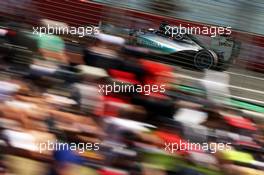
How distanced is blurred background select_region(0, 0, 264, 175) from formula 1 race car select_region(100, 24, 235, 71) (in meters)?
0.02

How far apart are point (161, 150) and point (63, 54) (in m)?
1.35

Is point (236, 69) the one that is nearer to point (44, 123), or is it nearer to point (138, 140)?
point (138, 140)

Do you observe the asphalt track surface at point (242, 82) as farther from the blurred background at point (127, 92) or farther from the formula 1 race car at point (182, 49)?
the formula 1 race car at point (182, 49)

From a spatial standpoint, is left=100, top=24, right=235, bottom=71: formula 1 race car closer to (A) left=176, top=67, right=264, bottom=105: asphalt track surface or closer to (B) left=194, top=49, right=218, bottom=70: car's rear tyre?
(B) left=194, top=49, right=218, bottom=70: car's rear tyre

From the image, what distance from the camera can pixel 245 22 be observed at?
4.10 meters

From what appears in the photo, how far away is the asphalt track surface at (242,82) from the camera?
14.4 ft

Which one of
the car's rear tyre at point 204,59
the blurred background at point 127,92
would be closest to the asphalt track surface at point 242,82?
the blurred background at point 127,92

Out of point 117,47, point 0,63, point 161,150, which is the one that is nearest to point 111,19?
point 117,47

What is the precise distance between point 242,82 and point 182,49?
1.17 metres

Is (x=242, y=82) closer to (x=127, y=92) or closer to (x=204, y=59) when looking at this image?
(x=204, y=59)

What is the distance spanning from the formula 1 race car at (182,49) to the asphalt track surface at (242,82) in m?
0.14

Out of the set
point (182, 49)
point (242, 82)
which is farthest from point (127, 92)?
point (182, 49)

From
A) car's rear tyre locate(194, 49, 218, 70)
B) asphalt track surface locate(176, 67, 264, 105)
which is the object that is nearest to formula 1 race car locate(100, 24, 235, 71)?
car's rear tyre locate(194, 49, 218, 70)

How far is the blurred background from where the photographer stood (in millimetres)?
3414
